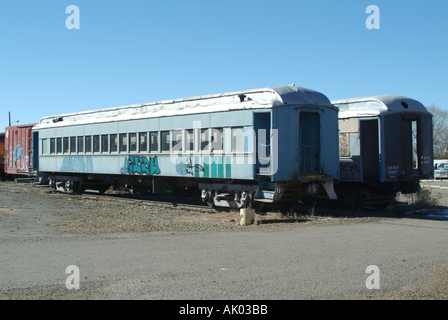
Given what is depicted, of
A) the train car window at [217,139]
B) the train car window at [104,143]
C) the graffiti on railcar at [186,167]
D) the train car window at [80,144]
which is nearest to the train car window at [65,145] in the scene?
the train car window at [80,144]

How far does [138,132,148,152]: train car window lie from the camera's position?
1616 cm

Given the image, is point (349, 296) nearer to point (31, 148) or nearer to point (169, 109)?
point (169, 109)

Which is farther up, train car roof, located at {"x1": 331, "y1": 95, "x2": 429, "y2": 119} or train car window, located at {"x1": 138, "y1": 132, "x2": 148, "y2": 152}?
train car roof, located at {"x1": 331, "y1": 95, "x2": 429, "y2": 119}

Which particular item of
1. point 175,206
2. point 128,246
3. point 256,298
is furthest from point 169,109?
point 256,298

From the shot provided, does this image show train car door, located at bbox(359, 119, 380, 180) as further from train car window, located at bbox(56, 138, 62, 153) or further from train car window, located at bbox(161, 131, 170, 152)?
train car window, located at bbox(56, 138, 62, 153)

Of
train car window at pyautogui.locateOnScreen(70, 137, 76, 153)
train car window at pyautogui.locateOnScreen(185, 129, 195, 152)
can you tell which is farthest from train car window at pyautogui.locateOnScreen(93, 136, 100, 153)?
train car window at pyautogui.locateOnScreen(185, 129, 195, 152)

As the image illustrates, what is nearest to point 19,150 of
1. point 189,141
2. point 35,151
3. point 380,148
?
point 35,151

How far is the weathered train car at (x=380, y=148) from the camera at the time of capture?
13773mm

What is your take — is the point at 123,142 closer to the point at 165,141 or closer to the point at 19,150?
the point at 165,141

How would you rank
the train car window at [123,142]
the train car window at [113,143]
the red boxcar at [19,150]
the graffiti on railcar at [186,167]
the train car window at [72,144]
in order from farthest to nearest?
1. the red boxcar at [19,150]
2. the train car window at [72,144]
3. the train car window at [113,143]
4. the train car window at [123,142]
5. the graffiti on railcar at [186,167]

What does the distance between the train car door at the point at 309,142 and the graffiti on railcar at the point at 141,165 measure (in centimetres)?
530

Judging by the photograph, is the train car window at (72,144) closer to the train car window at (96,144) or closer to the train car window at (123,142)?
the train car window at (96,144)

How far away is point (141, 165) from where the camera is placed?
16375 millimetres
